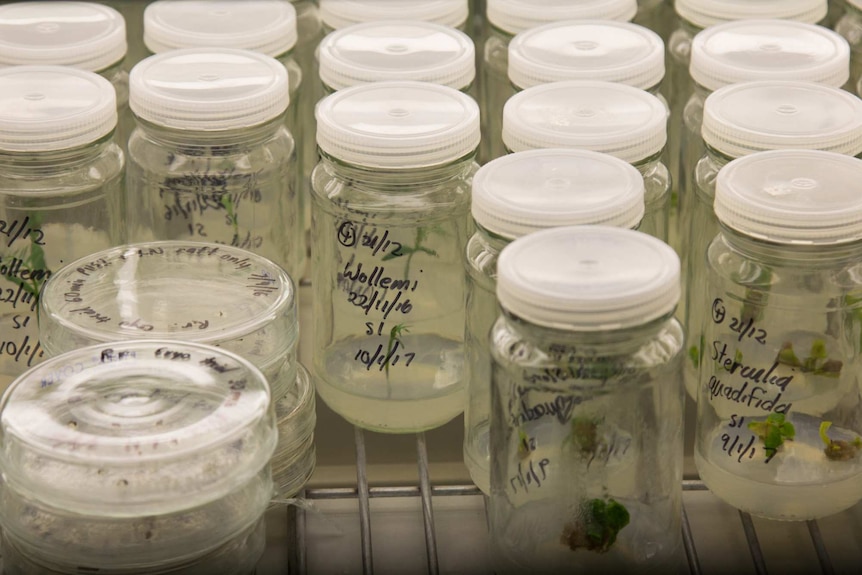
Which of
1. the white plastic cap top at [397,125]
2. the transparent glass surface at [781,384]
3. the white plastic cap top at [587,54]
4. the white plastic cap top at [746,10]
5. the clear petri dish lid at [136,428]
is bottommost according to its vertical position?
the transparent glass surface at [781,384]

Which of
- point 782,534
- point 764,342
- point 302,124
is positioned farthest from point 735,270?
point 302,124

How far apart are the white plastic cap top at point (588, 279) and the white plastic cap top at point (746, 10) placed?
1.74 feet

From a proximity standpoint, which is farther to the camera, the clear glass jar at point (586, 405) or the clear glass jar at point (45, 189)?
the clear glass jar at point (45, 189)

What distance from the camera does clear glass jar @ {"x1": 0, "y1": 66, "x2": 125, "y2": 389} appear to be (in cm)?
109

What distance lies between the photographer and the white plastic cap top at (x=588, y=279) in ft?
2.69

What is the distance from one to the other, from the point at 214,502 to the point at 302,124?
633 millimetres

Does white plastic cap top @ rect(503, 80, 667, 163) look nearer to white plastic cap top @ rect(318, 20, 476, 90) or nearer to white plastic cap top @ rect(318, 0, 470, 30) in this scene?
white plastic cap top @ rect(318, 20, 476, 90)

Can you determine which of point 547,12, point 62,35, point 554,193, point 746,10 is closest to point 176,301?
point 554,193

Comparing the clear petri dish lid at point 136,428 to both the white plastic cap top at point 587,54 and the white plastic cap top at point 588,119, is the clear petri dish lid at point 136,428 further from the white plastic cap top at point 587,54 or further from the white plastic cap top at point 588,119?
the white plastic cap top at point 587,54

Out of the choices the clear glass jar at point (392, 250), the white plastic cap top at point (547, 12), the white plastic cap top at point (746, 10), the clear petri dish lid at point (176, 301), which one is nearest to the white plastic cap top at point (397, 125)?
the clear glass jar at point (392, 250)

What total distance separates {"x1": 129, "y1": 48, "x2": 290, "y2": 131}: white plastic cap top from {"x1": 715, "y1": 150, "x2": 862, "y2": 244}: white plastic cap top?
0.40 metres

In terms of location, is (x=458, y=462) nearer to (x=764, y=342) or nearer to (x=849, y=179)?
(x=764, y=342)

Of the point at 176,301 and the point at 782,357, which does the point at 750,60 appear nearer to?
the point at 782,357

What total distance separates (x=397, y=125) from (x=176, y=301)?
222 mm
